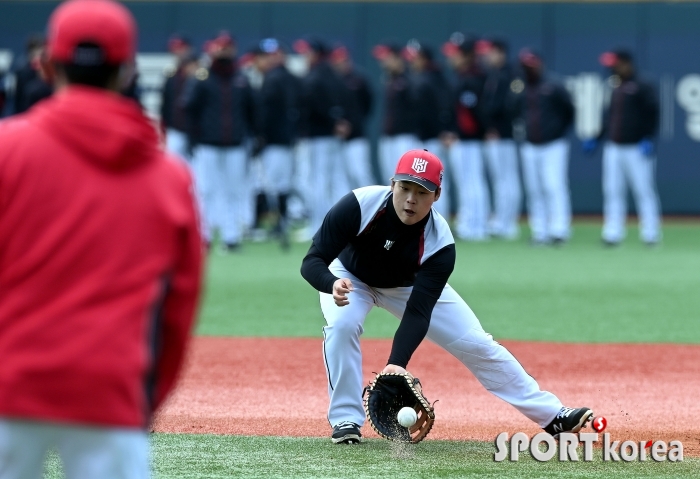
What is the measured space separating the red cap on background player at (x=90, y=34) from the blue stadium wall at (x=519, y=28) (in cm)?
1716

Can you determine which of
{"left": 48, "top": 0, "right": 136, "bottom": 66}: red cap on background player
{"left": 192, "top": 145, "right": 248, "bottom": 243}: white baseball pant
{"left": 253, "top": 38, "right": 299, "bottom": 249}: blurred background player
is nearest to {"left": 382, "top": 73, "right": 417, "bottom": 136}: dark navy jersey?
{"left": 253, "top": 38, "right": 299, "bottom": 249}: blurred background player

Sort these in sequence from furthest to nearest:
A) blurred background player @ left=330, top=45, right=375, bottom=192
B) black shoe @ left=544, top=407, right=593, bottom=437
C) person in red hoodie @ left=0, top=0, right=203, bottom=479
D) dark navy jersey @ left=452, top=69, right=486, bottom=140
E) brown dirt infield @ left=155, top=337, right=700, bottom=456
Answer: dark navy jersey @ left=452, top=69, right=486, bottom=140 → blurred background player @ left=330, top=45, right=375, bottom=192 → brown dirt infield @ left=155, top=337, right=700, bottom=456 → black shoe @ left=544, top=407, right=593, bottom=437 → person in red hoodie @ left=0, top=0, right=203, bottom=479

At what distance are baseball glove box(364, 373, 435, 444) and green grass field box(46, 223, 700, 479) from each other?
9 centimetres

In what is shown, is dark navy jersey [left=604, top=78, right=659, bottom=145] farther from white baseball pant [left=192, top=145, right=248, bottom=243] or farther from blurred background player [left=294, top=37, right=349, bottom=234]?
white baseball pant [left=192, top=145, right=248, bottom=243]

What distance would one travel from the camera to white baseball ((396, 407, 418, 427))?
5.07 m

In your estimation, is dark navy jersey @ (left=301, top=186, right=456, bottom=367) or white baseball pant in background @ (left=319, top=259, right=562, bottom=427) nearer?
dark navy jersey @ (left=301, top=186, right=456, bottom=367)

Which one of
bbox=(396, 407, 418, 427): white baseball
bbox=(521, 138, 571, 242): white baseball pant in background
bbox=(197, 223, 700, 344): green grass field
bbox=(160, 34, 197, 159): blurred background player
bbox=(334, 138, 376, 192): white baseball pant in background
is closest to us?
bbox=(396, 407, 418, 427): white baseball

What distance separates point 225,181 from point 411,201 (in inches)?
363

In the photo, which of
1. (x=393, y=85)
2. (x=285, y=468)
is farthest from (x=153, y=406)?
(x=393, y=85)

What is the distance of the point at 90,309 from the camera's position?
251cm

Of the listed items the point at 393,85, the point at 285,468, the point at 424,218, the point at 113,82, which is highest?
the point at 113,82

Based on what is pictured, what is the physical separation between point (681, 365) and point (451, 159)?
9508 mm

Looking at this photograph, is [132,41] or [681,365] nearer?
[132,41]

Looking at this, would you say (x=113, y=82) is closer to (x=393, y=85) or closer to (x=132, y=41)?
(x=132, y=41)
